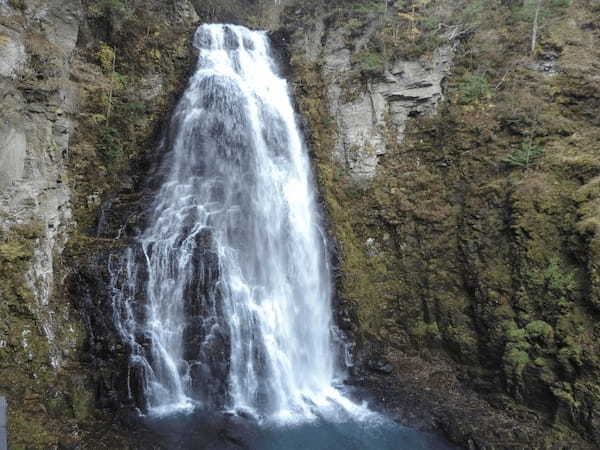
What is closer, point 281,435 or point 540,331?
point 281,435

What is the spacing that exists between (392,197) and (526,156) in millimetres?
4783

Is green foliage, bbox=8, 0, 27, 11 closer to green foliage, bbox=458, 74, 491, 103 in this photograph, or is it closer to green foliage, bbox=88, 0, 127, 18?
green foliage, bbox=88, 0, 127, 18

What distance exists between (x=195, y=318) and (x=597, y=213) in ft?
36.5

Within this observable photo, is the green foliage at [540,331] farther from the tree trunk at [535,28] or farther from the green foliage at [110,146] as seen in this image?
the green foliage at [110,146]

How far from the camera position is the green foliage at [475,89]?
608 inches

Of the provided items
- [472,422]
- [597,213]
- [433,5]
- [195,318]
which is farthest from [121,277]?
[433,5]

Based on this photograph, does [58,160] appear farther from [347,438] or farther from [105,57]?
[347,438]

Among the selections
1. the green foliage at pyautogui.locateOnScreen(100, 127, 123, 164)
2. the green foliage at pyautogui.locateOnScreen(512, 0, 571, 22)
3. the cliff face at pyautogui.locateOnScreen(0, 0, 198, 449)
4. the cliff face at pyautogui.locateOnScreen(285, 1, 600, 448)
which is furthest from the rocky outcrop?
the green foliage at pyautogui.locateOnScreen(100, 127, 123, 164)

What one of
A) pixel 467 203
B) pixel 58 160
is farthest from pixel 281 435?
pixel 58 160

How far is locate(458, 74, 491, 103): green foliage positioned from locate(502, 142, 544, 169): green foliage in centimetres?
339

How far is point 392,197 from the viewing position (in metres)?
15.8

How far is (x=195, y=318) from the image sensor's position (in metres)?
11.5

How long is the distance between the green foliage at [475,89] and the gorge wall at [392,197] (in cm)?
9

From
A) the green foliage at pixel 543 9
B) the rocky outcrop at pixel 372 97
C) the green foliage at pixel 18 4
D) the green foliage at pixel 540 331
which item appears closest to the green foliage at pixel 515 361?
the green foliage at pixel 540 331
